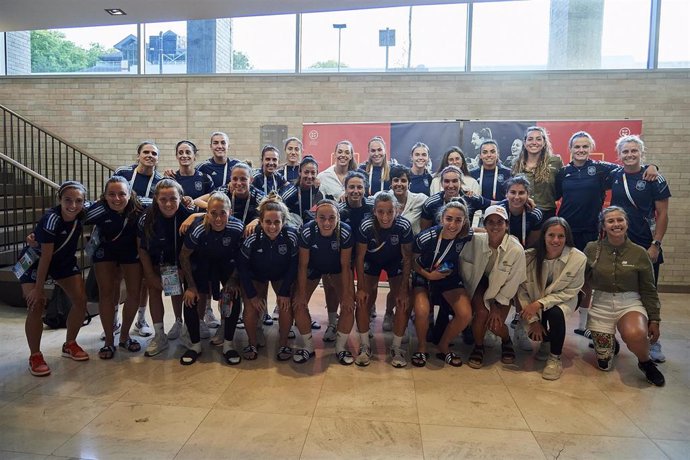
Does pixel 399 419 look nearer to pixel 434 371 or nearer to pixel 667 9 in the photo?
pixel 434 371

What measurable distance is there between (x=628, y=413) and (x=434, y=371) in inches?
47.1

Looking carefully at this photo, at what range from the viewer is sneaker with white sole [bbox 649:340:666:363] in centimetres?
359

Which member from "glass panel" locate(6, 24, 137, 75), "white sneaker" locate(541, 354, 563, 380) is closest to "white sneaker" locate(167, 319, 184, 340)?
"white sneaker" locate(541, 354, 563, 380)

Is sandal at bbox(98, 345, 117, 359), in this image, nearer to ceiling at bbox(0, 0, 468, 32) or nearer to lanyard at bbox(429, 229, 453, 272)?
ceiling at bbox(0, 0, 468, 32)

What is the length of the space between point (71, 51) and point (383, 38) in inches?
193

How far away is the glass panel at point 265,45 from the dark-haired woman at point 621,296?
4982mm

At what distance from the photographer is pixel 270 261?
3.38 m

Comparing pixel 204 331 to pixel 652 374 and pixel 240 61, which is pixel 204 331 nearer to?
pixel 652 374

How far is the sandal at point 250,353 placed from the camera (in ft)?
11.3

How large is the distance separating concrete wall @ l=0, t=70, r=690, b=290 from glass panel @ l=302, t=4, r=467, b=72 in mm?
262

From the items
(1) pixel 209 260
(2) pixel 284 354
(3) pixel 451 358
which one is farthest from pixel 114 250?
(3) pixel 451 358

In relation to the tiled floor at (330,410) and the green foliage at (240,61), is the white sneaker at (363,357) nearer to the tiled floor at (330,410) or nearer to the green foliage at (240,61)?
the tiled floor at (330,410)

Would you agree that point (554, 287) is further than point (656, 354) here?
No

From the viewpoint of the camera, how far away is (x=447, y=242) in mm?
3375
